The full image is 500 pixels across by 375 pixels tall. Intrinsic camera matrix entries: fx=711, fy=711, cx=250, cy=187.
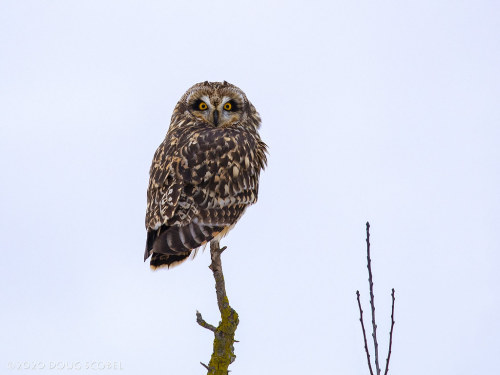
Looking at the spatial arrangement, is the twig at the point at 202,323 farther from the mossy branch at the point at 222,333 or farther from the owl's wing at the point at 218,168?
the owl's wing at the point at 218,168

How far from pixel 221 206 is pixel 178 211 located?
471mm

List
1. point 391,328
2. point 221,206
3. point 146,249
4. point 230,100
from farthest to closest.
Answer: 1. point 230,100
2. point 221,206
3. point 146,249
4. point 391,328

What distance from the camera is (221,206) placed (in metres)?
6.84

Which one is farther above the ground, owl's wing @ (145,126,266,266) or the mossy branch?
owl's wing @ (145,126,266,266)

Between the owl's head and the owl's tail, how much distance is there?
66.7 inches

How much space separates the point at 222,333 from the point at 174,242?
98cm

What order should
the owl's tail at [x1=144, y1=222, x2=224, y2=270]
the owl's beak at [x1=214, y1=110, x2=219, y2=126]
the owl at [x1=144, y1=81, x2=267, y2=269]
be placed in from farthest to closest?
the owl's beak at [x1=214, y1=110, x2=219, y2=126] → the owl at [x1=144, y1=81, x2=267, y2=269] → the owl's tail at [x1=144, y1=222, x2=224, y2=270]

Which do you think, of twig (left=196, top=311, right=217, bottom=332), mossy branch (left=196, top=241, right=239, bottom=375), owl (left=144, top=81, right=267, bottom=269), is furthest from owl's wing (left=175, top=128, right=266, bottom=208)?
twig (left=196, top=311, right=217, bottom=332)

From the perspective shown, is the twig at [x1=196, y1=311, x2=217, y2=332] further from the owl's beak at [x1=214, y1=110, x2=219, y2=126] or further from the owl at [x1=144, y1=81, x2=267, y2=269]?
the owl's beak at [x1=214, y1=110, x2=219, y2=126]

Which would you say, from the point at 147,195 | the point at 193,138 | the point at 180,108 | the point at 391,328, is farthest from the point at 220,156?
the point at 391,328

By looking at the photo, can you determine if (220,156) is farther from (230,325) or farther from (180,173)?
(230,325)

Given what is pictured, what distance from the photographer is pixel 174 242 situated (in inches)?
244

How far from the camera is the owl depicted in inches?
251

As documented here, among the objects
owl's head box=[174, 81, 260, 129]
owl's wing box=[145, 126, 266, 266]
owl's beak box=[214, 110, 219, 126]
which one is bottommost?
owl's wing box=[145, 126, 266, 266]
